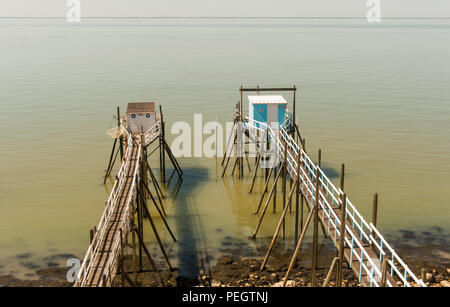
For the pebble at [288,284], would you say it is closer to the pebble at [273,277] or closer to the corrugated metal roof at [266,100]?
the pebble at [273,277]

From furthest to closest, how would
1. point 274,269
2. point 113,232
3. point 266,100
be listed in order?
point 266,100 < point 274,269 < point 113,232

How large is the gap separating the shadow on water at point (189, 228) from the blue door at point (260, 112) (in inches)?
230

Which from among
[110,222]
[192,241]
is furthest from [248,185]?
[110,222]

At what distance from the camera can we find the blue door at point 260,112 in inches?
1314

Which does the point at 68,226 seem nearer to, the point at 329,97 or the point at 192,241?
the point at 192,241

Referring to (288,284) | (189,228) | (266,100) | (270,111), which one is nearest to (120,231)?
(288,284)

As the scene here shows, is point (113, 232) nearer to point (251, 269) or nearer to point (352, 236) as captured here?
point (251, 269)

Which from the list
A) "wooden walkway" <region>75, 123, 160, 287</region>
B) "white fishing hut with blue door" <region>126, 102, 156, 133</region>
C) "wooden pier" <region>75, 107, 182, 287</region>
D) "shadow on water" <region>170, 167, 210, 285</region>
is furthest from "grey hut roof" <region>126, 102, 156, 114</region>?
"shadow on water" <region>170, 167, 210, 285</region>

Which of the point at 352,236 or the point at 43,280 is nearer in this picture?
the point at 352,236

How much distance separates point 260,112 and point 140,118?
25.3 ft

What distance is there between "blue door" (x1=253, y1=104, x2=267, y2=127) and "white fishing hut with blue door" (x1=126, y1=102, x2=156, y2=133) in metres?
6.47

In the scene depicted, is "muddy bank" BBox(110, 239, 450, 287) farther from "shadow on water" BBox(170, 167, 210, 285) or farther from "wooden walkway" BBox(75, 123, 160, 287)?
"wooden walkway" BBox(75, 123, 160, 287)

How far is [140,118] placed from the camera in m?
32.5

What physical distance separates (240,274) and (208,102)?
40650mm
